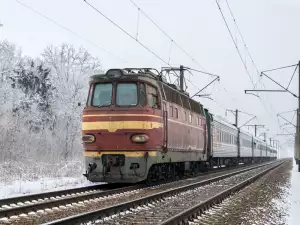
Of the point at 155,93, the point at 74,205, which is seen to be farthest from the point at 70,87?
the point at 74,205

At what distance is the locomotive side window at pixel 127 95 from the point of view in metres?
14.4

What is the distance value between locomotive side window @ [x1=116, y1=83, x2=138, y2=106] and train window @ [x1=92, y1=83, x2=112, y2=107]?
1.00 ft

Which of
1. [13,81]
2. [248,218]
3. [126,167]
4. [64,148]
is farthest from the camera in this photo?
[13,81]

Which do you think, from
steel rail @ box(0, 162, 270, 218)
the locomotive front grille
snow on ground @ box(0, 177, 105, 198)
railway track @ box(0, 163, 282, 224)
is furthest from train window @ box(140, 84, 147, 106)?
snow on ground @ box(0, 177, 105, 198)

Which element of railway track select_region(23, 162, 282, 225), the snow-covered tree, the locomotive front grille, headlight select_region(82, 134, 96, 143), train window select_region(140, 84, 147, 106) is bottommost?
railway track select_region(23, 162, 282, 225)

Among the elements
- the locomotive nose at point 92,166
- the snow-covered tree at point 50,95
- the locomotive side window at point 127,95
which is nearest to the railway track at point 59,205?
the locomotive nose at point 92,166

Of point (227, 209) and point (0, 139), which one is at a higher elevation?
point (0, 139)

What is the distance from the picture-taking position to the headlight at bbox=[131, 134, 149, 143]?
13922 millimetres

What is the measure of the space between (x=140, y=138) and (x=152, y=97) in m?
1.66

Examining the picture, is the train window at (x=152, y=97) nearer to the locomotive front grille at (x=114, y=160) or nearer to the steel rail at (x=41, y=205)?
the locomotive front grille at (x=114, y=160)

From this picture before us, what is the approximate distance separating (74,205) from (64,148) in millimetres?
32334

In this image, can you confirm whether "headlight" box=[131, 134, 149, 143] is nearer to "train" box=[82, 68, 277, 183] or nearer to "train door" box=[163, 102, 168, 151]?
"train" box=[82, 68, 277, 183]

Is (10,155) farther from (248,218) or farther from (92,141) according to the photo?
(248,218)

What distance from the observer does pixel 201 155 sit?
72.6ft
